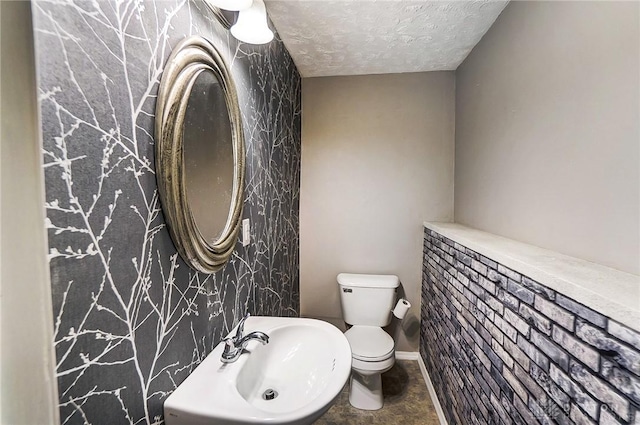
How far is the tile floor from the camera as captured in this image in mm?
1761

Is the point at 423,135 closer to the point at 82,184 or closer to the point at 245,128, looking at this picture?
the point at 245,128

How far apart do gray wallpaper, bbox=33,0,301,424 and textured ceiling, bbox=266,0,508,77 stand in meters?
0.73

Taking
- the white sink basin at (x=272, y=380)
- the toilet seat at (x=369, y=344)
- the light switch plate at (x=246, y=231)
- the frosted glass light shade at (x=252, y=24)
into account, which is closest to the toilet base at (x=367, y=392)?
the toilet seat at (x=369, y=344)

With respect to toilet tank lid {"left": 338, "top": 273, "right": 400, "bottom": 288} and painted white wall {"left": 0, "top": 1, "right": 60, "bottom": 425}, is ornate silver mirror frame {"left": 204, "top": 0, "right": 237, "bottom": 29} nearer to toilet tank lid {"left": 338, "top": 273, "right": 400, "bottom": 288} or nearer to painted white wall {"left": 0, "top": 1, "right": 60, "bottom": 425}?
painted white wall {"left": 0, "top": 1, "right": 60, "bottom": 425}

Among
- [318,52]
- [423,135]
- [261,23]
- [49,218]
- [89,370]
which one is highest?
[318,52]

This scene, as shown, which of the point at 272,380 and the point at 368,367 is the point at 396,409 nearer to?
the point at 368,367

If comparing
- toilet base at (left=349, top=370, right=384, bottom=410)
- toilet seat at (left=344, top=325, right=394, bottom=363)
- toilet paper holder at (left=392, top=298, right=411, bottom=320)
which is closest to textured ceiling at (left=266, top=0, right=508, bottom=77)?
toilet paper holder at (left=392, top=298, right=411, bottom=320)

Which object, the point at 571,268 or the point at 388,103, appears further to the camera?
the point at 388,103

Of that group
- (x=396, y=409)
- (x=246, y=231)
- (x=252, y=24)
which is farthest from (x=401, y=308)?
(x=252, y=24)

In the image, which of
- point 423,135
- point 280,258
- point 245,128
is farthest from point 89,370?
point 423,135

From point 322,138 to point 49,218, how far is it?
6.70ft

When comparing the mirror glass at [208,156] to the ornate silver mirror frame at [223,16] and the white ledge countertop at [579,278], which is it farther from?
the white ledge countertop at [579,278]

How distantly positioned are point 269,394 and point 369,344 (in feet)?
3.19

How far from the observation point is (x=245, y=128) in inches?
51.5
